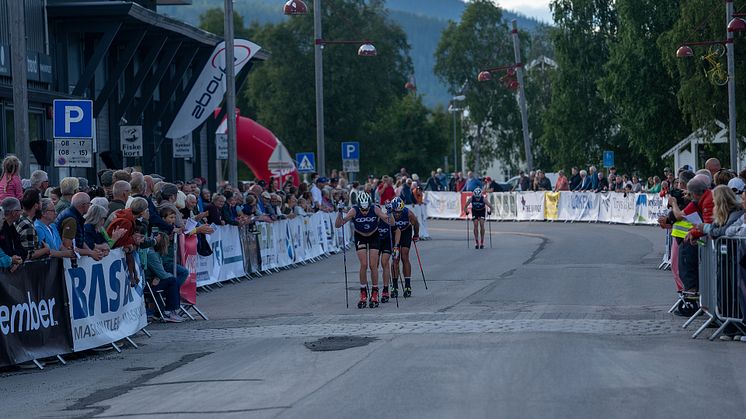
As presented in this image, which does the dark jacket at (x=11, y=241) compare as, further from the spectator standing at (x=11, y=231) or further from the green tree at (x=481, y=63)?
the green tree at (x=481, y=63)

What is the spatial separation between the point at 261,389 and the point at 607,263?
16620mm

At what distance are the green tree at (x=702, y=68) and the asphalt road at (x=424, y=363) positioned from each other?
2882 centimetres

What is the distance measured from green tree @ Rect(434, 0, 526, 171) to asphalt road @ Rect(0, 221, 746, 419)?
2955 inches

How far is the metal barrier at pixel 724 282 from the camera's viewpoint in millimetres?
13609

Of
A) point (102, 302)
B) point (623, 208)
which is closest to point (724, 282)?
point (102, 302)

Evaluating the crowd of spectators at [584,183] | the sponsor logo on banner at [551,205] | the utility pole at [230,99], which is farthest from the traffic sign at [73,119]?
the sponsor logo on banner at [551,205]

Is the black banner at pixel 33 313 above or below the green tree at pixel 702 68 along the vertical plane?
below

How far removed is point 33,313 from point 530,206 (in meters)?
41.0

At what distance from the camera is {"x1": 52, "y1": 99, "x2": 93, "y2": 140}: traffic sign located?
18531mm

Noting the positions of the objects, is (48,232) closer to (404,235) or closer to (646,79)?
(404,235)

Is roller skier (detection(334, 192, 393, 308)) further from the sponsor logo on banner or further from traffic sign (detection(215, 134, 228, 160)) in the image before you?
the sponsor logo on banner

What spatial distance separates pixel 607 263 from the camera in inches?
1037

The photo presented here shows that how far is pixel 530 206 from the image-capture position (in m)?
52.9

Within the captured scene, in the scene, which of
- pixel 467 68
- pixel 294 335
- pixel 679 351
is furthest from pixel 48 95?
pixel 467 68
